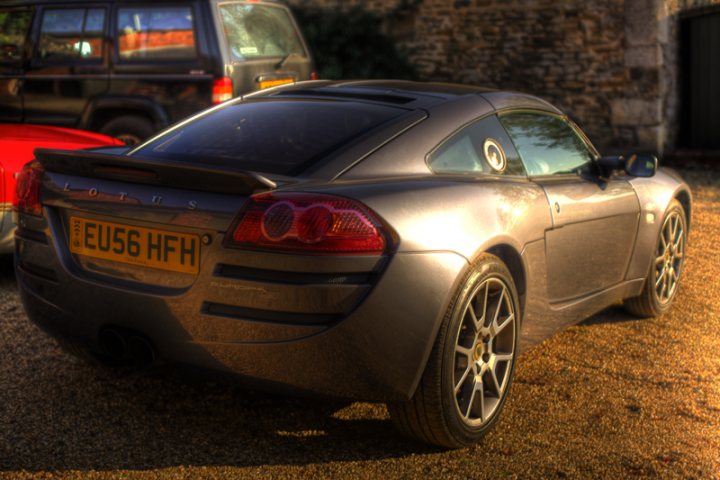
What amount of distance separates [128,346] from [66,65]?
21.3 ft

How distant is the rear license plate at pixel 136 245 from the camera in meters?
3.60

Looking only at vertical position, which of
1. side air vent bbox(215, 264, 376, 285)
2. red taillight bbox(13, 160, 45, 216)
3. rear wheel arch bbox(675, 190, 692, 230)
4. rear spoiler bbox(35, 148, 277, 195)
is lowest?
rear wheel arch bbox(675, 190, 692, 230)

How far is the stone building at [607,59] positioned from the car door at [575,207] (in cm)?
877

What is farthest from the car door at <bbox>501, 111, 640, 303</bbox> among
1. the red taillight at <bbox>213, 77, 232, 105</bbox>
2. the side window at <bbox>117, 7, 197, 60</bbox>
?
the side window at <bbox>117, 7, 197, 60</bbox>

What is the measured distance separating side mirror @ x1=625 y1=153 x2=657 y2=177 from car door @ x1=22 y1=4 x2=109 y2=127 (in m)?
5.73

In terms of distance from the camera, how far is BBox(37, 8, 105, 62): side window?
9.66 m

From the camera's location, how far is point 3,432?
156 inches

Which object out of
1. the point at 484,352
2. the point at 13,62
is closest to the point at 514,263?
the point at 484,352

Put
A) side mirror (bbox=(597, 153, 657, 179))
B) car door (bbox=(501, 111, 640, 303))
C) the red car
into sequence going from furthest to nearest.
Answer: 1. the red car
2. side mirror (bbox=(597, 153, 657, 179))
3. car door (bbox=(501, 111, 640, 303))

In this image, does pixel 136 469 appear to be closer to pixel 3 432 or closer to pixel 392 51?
pixel 3 432

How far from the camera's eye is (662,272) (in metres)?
5.98

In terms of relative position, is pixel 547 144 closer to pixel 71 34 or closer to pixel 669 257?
pixel 669 257

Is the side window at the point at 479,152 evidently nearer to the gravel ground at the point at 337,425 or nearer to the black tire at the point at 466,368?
the black tire at the point at 466,368

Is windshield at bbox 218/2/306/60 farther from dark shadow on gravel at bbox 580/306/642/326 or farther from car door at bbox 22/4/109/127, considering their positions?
dark shadow on gravel at bbox 580/306/642/326
